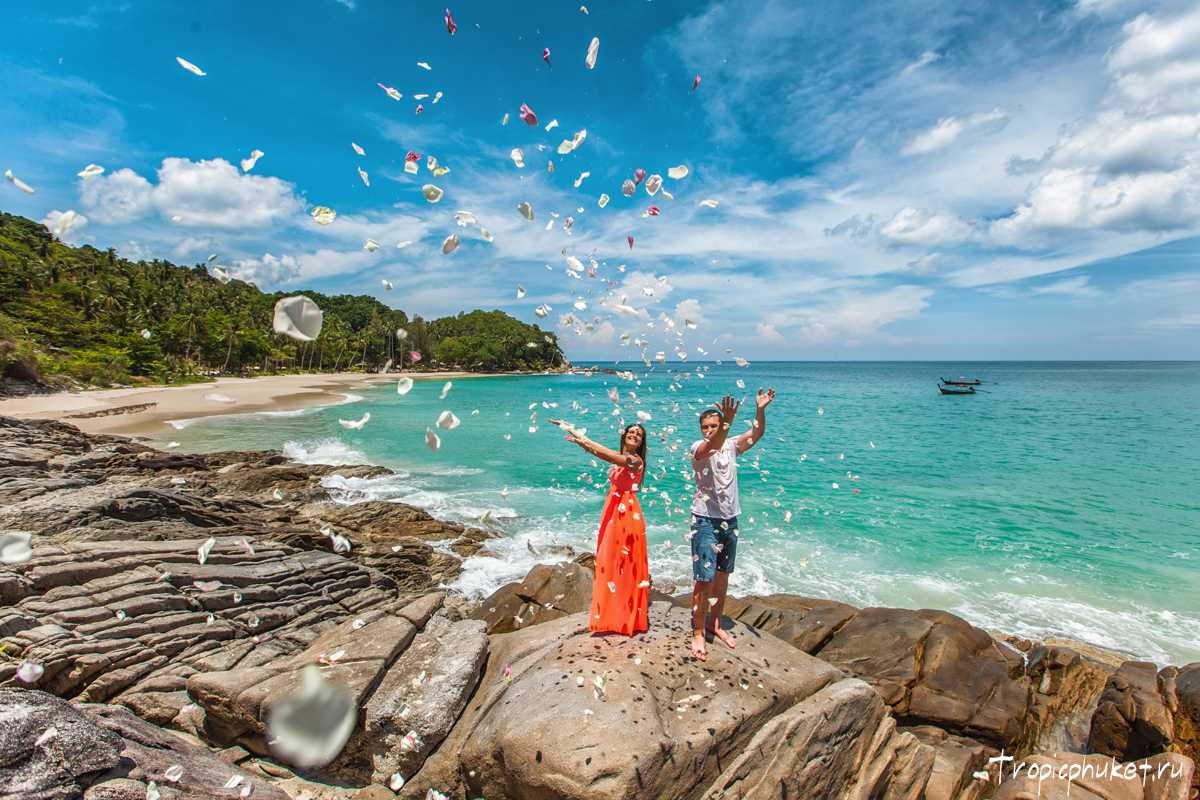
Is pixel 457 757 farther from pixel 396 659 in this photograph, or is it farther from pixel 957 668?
pixel 957 668

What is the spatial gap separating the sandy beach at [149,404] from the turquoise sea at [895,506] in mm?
3141

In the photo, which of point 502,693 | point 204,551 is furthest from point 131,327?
point 502,693

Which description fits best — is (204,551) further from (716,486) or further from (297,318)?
(716,486)

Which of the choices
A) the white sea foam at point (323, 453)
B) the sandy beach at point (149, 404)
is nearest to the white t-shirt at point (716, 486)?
the sandy beach at point (149, 404)

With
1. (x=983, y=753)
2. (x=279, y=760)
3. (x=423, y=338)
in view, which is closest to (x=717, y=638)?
(x=983, y=753)

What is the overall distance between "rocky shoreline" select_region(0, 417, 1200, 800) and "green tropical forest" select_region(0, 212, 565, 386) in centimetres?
1973

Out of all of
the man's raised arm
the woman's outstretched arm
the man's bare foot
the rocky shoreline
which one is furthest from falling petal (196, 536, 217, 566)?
the man's raised arm

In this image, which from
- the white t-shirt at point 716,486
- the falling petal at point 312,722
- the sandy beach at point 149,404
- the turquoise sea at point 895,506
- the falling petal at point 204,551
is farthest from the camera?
the sandy beach at point 149,404

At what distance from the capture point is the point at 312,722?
5.83 metres

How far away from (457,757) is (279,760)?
1.94 m

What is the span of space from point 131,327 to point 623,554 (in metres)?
90.0

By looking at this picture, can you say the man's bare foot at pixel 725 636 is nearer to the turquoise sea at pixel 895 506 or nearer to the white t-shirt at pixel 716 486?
the white t-shirt at pixel 716 486

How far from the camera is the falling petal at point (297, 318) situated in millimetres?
4301

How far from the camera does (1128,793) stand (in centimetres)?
528
